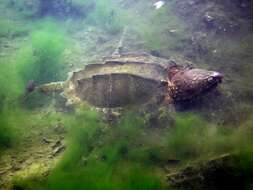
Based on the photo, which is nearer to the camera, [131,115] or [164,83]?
[131,115]

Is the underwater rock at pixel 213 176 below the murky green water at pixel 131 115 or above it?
below

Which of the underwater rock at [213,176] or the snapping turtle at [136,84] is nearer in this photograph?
the underwater rock at [213,176]

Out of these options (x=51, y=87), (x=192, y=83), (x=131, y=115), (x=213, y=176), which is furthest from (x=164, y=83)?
(x=51, y=87)

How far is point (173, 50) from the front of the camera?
27.6 ft

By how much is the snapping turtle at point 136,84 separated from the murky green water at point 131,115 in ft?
0.71

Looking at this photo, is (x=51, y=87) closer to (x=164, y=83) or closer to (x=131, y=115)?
(x=131, y=115)

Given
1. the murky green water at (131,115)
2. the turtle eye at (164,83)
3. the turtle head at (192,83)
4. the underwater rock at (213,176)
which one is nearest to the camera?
the underwater rock at (213,176)

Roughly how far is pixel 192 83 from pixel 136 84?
1.23 m

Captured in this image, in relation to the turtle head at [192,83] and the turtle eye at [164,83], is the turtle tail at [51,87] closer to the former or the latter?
the turtle eye at [164,83]

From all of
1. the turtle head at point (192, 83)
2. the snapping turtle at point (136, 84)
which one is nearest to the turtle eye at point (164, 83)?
the snapping turtle at point (136, 84)

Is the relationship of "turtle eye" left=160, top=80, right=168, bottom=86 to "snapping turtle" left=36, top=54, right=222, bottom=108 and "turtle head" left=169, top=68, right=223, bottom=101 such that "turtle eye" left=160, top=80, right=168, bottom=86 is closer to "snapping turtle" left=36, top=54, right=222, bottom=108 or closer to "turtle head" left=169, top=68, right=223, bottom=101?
"snapping turtle" left=36, top=54, right=222, bottom=108

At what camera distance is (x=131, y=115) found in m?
5.98

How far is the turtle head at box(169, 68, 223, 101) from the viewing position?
6003mm

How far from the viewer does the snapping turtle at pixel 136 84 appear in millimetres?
6012
